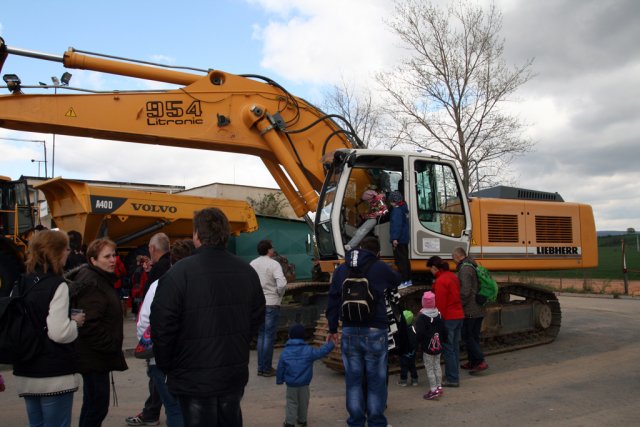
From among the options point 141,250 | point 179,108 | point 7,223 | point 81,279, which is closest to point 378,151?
point 179,108

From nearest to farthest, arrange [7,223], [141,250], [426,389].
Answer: [426,389]
[7,223]
[141,250]

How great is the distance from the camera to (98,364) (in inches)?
165

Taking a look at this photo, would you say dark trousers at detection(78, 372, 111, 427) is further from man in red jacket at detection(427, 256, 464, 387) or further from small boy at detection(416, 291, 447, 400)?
man in red jacket at detection(427, 256, 464, 387)

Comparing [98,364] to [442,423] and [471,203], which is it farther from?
[471,203]

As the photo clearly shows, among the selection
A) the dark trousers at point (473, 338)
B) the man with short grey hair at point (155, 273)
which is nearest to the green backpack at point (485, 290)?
the dark trousers at point (473, 338)

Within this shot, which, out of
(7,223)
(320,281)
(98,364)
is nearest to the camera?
(98,364)

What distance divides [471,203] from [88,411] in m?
6.80

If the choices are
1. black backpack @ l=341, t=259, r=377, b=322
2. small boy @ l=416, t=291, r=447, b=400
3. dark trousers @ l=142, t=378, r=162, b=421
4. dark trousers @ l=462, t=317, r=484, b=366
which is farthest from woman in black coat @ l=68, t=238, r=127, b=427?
dark trousers @ l=462, t=317, r=484, b=366

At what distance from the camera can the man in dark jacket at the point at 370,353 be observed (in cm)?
529

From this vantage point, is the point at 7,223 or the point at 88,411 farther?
the point at 7,223

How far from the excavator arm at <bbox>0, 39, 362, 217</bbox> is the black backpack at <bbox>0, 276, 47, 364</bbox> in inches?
170

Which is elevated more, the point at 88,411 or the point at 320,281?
the point at 320,281

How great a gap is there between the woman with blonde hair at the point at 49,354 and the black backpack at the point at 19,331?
1.4 inches

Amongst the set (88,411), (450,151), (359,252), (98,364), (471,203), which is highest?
(450,151)
